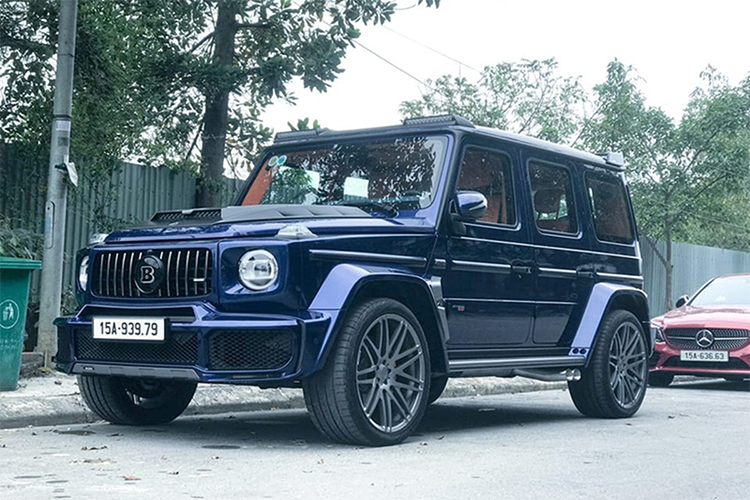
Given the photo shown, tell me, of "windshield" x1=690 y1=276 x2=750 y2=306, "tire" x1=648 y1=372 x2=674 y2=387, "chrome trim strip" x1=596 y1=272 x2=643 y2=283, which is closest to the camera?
"chrome trim strip" x1=596 y1=272 x2=643 y2=283

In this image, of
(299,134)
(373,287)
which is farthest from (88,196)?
(373,287)

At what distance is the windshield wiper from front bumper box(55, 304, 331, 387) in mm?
1241

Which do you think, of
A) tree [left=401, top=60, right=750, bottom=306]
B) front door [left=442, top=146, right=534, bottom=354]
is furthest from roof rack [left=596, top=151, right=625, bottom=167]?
tree [left=401, top=60, right=750, bottom=306]

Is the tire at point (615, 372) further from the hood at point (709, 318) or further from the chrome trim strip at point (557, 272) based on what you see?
the hood at point (709, 318)

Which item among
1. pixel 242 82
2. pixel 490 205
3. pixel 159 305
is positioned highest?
pixel 242 82

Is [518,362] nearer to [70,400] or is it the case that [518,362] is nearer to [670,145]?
[70,400]

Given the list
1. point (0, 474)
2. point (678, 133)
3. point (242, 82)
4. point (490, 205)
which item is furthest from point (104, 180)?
point (678, 133)

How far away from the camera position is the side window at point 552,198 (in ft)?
27.6

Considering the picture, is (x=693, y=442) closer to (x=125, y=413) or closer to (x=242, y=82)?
(x=125, y=413)

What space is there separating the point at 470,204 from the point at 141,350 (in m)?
2.24

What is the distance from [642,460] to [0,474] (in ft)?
11.4

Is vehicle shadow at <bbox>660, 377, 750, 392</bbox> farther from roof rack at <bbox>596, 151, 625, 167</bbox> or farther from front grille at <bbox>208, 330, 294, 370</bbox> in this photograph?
front grille at <bbox>208, 330, 294, 370</bbox>

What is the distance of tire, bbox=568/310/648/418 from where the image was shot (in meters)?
8.80

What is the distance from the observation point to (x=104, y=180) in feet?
39.0
